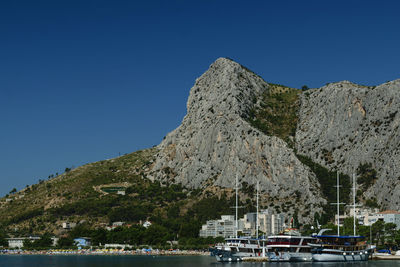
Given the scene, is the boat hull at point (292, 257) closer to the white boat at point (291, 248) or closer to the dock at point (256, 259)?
the white boat at point (291, 248)

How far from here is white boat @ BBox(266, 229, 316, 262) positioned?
6245 inches

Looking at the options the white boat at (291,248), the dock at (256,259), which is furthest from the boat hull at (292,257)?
the dock at (256,259)

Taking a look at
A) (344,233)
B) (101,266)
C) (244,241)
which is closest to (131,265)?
(101,266)

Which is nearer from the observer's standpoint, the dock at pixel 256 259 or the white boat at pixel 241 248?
the dock at pixel 256 259

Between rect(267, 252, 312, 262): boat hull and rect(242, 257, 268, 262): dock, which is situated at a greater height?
rect(267, 252, 312, 262): boat hull

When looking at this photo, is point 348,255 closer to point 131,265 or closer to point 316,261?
point 316,261

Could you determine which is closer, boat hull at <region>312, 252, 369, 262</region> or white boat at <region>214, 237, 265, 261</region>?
boat hull at <region>312, 252, 369, 262</region>

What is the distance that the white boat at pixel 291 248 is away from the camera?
15862cm

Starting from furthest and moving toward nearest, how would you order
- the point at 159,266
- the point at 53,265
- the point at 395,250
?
the point at 395,250
the point at 53,265
the point at 159,266

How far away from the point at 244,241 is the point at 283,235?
1501 centimetres

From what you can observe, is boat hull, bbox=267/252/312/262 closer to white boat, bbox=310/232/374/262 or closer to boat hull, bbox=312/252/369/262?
white boat, bbox=310/232/374/262

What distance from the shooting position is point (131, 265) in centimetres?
15812

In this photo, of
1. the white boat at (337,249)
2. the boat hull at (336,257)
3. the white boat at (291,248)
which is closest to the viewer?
the boat hull at (336,257)

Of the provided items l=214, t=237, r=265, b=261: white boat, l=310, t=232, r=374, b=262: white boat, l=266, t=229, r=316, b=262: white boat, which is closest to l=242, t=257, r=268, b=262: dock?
l=214, t=237, r=265, b=261: white boat
